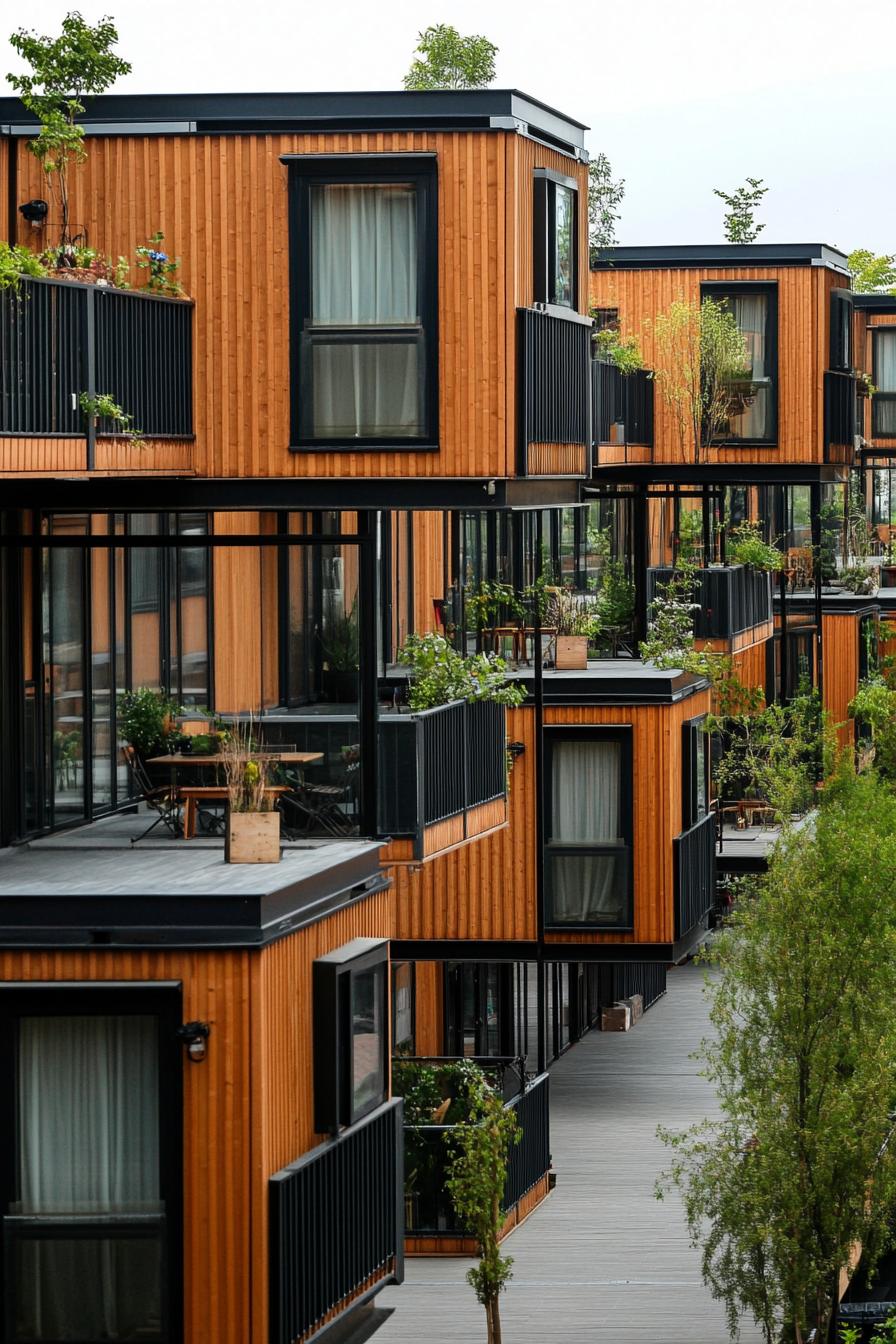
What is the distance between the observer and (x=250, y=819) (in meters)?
16.7

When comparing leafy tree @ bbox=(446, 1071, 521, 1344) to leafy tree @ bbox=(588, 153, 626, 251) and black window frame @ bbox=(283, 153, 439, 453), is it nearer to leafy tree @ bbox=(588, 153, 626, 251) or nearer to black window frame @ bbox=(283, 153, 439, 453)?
black window frame @ bbox=(283, 153, 439, 453)

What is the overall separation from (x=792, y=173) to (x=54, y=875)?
160 meters

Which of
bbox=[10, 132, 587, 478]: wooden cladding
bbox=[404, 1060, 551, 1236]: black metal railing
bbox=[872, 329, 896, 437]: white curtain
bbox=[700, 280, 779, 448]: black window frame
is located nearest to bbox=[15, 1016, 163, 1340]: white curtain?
bbox=[10, 132, 587, 478]: wooden cladding

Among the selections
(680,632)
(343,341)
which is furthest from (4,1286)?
(680,632)

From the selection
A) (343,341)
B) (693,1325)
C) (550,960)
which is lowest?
(693,1325)

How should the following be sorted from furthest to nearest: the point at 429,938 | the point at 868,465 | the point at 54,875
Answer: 1. the point at 868,465
2. the point at 429,938
3. the point at 54,875

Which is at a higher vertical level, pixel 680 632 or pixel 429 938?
pixel 680 632

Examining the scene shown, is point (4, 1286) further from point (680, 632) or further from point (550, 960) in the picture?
point (680, 632)

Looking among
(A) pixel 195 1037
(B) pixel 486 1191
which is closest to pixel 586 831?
(B) pixel 486 1191

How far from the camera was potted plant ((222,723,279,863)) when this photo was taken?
1661 cm

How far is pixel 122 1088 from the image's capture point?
14625 millimetres

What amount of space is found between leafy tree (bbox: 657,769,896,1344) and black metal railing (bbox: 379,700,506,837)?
2.68m

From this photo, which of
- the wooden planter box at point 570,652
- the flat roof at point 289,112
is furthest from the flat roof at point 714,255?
the flat roof at point 289,112

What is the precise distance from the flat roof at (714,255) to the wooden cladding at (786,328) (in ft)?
0.38
